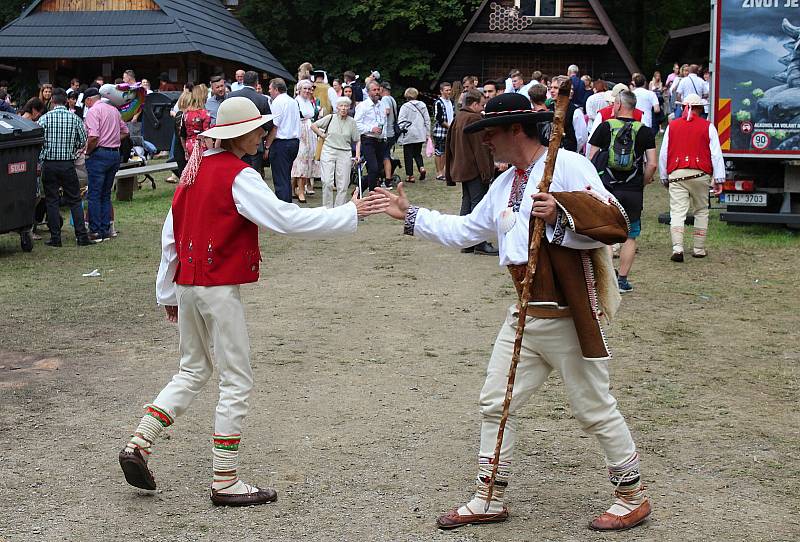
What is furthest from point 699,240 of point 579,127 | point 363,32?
point 363,32

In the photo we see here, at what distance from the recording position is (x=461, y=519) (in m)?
4.88

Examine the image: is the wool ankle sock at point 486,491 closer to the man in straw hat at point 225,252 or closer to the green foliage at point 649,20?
the man in straw hat at point 225,252

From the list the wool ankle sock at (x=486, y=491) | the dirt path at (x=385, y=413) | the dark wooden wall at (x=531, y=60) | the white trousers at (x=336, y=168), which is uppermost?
the dark wooden wall at (x=531, y=60)

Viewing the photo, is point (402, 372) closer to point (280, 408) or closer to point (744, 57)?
point (280, 408)

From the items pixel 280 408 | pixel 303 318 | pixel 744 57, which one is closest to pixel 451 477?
pixel 280 408

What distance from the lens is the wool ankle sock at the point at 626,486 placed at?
4.80 metres

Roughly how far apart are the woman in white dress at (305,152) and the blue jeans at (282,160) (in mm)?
1557

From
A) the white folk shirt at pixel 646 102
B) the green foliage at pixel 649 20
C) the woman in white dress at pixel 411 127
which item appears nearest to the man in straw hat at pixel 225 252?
the white folk shirt at pixel 646 102

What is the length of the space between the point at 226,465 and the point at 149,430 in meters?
0.44

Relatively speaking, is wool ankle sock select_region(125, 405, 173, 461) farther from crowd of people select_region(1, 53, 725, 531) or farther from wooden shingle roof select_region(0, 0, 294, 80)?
wooden shingle roof select_region(0, 0, 294, 80)

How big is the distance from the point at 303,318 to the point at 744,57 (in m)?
7.43

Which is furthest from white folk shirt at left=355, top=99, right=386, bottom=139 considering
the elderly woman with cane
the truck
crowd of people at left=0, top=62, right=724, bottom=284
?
the truck

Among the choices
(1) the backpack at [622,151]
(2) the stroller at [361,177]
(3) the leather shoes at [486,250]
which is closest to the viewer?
(1) the backpack at [622,151]

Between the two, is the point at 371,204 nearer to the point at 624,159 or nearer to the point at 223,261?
the point at 223,261
